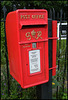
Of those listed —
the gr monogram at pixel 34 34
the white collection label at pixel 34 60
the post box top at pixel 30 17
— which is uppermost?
the post box top at pixel 30 17

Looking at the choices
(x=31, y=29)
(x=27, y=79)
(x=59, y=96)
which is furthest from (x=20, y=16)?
(x=59, y=96)

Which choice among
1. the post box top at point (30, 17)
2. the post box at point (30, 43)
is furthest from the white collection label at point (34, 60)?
the post box top at point (30, 17)

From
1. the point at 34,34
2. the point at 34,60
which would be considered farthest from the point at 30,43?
the point at 34,60

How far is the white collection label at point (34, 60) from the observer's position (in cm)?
157

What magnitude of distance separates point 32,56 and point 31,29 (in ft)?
1.14

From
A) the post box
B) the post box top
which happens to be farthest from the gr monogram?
the post box top

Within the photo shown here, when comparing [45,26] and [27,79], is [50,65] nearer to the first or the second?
[27,79]

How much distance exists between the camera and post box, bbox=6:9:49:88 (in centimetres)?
143

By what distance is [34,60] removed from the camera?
1604 millimetres

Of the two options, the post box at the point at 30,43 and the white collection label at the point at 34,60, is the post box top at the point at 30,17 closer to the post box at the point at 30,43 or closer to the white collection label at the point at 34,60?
the post box at the point at 30,43

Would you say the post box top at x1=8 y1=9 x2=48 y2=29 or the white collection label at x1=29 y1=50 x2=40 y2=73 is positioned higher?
the post box top at x1=8 y1=9 x2=48 y2=29

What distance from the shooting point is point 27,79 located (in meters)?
1.60

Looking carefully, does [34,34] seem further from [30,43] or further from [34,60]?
[34,60]

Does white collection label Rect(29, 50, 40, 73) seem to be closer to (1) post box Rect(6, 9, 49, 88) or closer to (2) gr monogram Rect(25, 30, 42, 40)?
(1) post box Rect(6, 9, 49, 88)
